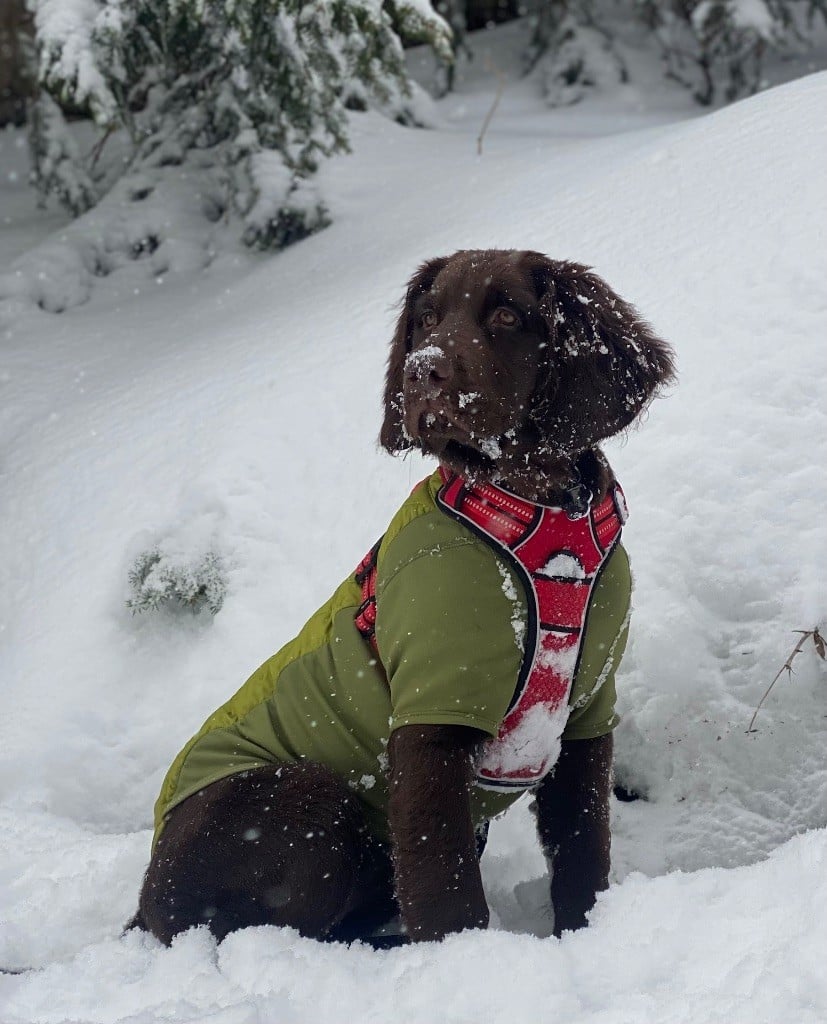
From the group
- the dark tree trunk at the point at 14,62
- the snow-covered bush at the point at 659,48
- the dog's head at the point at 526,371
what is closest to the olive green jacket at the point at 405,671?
the dog's head at the point at 526,371

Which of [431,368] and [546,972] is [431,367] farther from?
[546,972]

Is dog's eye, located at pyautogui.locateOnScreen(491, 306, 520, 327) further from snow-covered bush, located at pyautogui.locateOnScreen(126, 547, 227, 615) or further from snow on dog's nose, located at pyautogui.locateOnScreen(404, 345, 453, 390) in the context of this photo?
snow-covered bush, located at pyautogui.locateOnScreen(126, 547, 227, 615)

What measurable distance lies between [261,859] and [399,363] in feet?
4.08

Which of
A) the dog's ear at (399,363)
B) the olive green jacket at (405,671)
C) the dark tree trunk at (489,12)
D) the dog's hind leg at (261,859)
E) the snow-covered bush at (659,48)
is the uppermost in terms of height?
the dark tree trunk at (489,12)

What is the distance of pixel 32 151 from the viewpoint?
7.74m

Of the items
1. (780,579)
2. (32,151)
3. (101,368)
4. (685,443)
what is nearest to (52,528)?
(101,368)

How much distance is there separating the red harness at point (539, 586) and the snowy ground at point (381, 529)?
15.9 inches

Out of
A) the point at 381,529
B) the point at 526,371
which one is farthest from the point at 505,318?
the point at 381,529

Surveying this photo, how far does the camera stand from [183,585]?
12.3 feet

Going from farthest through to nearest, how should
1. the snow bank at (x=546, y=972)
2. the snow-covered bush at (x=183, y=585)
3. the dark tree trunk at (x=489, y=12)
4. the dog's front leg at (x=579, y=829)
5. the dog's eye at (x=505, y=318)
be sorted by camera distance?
1. the dark tree trunk at (x=489, y=12)
2. the snow-covered bush at (x=183, y=585)
3. the dog's front leg at (x=579, y=829)
4. the dog's eye at (x=505, y=318)
5. the snow bank at (x=546, y=972)

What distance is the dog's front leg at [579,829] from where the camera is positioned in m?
2.39

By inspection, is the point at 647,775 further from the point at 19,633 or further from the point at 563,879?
the point at 19,633

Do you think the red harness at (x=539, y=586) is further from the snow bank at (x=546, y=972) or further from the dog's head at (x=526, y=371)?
the snow bank at (x=546, y=972)

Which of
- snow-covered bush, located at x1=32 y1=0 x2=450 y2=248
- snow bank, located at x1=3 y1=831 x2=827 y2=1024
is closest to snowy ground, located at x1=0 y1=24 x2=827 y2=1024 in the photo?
snow bank, located at x1=3 y1=831 x2=827 y2=1024
